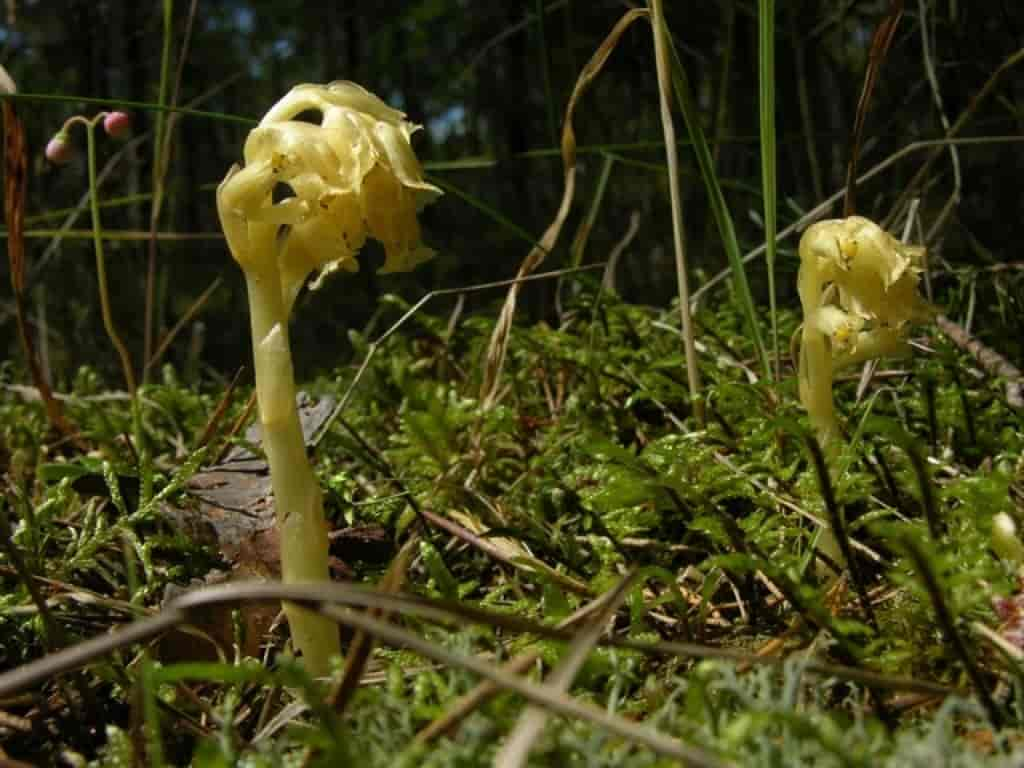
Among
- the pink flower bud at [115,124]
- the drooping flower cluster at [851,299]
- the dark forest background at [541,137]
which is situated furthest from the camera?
the dark forest background at [541,137]

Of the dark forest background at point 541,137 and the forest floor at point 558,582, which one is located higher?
the dark forest background at point 541,137

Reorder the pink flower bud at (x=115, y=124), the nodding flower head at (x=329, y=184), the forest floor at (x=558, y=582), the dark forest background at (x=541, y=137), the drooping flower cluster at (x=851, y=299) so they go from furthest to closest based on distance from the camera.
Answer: the dark forest background at (x=541, y=137)
the pink flower bud at (x=115, y=124)
the drooping flower cluster at (x=851, y=299)
the nodding flower head at (x=329, y=184)
the forest floor at (x=558, y=582)

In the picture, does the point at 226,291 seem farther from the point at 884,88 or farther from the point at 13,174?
the point at 13,174

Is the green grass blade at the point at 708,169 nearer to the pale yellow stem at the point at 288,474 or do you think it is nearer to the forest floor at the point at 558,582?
the forest floor at the point at 558,582

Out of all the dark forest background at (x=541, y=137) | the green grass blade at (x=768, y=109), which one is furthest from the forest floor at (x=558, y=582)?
the dark forest background at (x=541, y=137)

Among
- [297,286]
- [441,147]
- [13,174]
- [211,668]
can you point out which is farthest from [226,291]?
[211,668]
